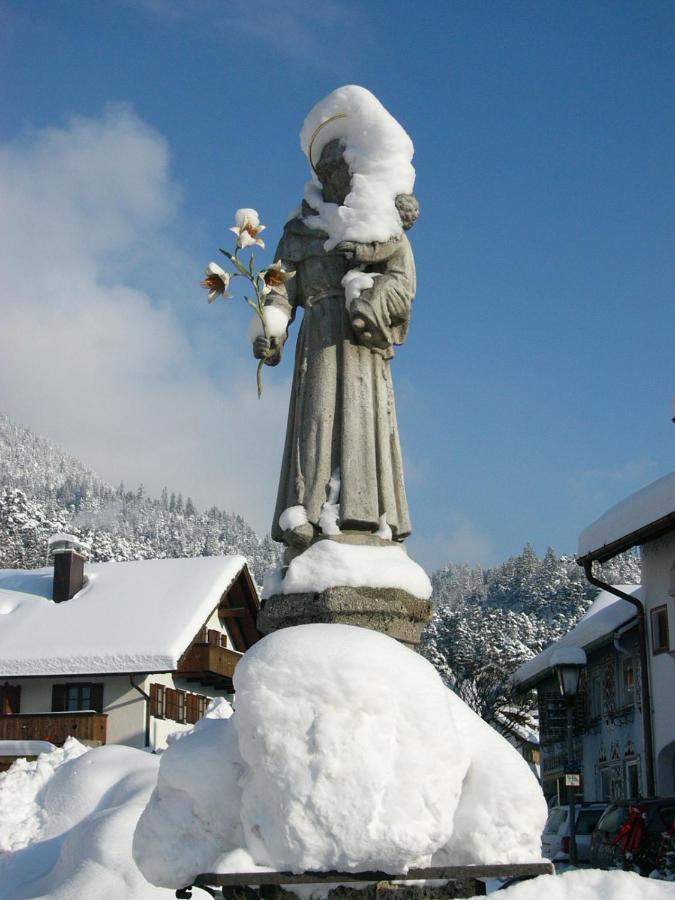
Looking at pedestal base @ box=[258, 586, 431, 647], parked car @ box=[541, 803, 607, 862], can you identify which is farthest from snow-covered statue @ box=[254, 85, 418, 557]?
parked car @ box=[541, 803, 607, 862]

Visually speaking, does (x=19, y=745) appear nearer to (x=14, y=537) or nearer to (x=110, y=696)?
(x=110, y=696)

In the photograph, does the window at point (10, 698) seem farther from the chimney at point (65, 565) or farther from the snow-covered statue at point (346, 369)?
the snow-covered statue at point (346, 369)

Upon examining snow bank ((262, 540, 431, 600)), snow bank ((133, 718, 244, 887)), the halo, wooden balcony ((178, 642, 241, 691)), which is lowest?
snow bank ((133, 718, 244, 887))

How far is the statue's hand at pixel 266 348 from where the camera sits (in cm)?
646

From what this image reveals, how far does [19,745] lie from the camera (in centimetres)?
2750

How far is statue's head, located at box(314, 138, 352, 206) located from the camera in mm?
6734

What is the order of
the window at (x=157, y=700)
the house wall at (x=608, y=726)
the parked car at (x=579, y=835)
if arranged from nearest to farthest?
1. the parked car at (x=579, y=835)
2. the house wall at (x=608, y=726)
3. the window at (x=157, y=700)

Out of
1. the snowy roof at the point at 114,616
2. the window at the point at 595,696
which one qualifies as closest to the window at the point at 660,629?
the window at the point at 595,696

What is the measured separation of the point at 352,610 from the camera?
18.6 feet

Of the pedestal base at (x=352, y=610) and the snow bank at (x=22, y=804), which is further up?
the pedestal base at (x=352, y=610)

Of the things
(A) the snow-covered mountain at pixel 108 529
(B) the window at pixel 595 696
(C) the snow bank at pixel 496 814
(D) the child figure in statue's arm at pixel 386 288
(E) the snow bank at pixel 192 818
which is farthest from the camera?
(A) the snow-covered mountain at pixel 108 529

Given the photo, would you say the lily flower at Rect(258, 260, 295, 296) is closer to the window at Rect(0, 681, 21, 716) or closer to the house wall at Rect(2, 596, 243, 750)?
the house wall at Rect(2, 596, 243, 750)

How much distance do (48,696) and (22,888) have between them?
24684 millimetres

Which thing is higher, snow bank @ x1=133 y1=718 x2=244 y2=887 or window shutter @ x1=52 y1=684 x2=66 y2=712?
window shutter @ x1=52 y1=684 x2=66 y2=712
